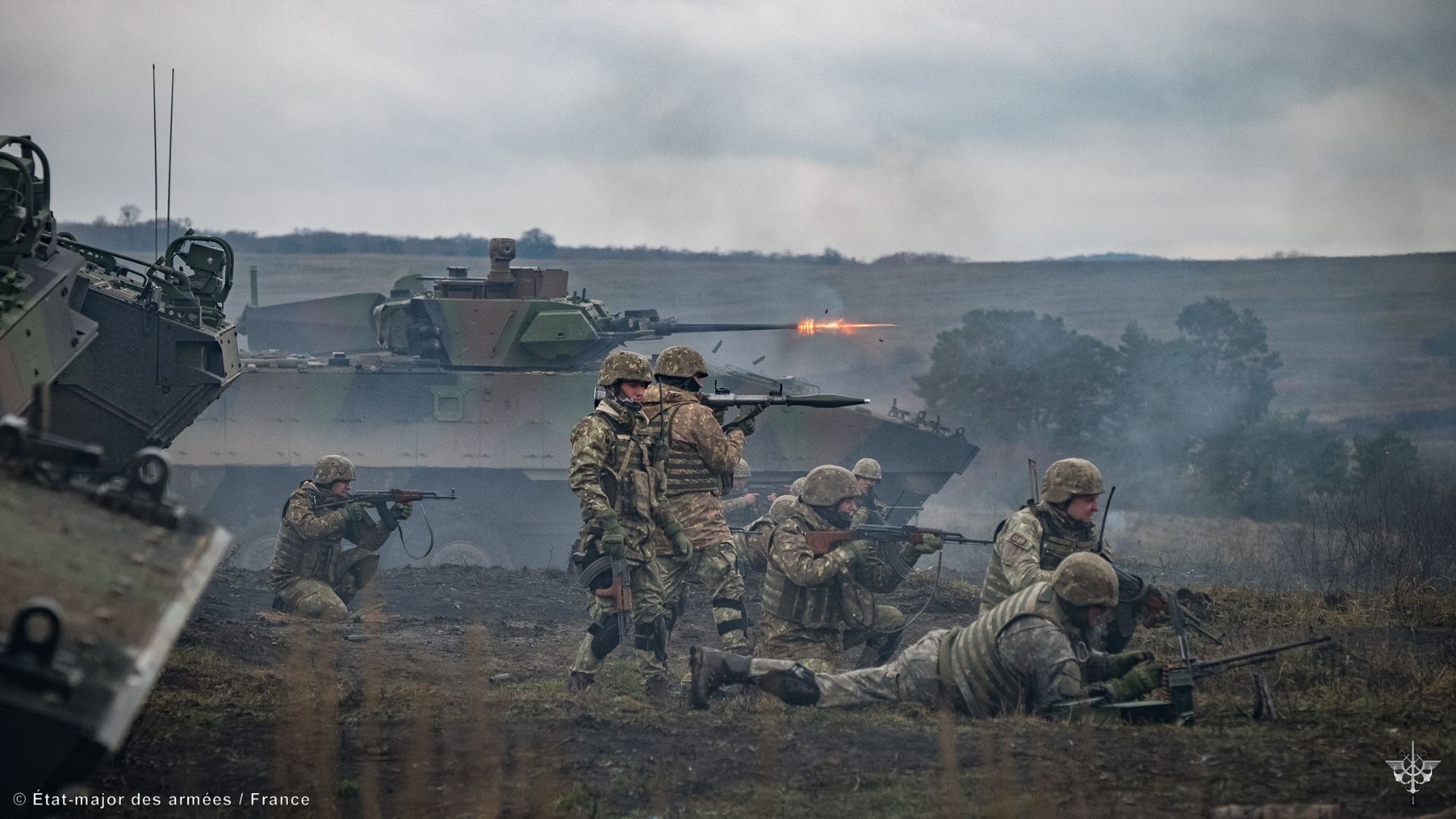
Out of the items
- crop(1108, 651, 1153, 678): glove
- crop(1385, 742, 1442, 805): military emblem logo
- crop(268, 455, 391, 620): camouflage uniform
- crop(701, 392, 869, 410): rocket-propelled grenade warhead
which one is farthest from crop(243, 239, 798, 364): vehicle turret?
crop(1385, 742, 1442, 805): military emblem logo

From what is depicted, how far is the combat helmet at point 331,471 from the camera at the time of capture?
39.3 feet

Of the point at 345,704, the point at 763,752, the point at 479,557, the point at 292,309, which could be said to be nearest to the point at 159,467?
the point at 763,752

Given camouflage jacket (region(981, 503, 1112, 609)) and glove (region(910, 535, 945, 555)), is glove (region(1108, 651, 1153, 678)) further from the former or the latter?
glove (region(910, 535, 945, 555))

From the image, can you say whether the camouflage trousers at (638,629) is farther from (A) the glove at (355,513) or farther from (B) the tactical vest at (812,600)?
(A) the glove at (355,513)

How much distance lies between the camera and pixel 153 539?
13.1 ft

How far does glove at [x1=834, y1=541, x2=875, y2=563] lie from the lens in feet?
29.3

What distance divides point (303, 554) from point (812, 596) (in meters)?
5.03

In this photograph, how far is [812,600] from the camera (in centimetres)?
916

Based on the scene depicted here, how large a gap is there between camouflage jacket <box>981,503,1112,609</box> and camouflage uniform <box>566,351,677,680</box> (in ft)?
6.89

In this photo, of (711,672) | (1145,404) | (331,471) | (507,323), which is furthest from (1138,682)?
(1145,404)

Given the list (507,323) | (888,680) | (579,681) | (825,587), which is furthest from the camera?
(507,323)

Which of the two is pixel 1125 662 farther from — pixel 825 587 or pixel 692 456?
pixel 692 456

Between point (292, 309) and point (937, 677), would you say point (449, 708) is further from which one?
point (292, 309)

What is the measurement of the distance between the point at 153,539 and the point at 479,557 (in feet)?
41.4
